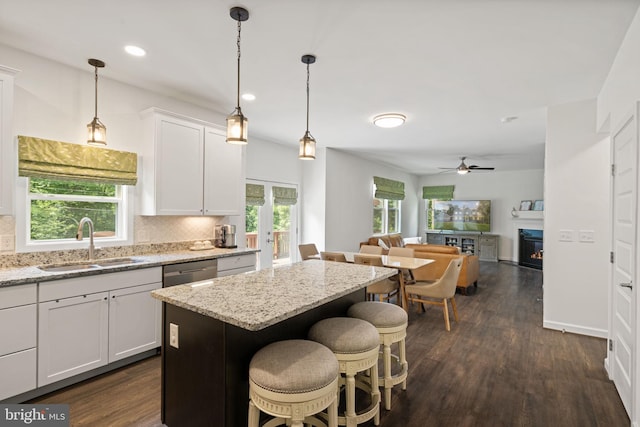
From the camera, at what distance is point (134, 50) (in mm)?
2691

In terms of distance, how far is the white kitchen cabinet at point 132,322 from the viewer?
2736mm

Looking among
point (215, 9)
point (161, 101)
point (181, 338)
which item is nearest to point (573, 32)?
point (215, 9)

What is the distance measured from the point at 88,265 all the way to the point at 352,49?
2.97 meters

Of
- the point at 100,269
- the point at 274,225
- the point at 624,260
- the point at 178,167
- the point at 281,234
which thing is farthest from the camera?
the point at 281,234

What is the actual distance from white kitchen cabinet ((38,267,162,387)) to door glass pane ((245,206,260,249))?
8.26 ft

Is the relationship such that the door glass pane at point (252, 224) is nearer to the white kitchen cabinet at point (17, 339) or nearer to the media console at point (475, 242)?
the white kitchen cabinet at point (17, 339)

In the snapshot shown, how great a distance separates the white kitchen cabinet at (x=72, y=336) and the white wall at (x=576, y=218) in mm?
4672

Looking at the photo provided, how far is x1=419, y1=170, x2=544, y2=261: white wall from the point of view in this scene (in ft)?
29.6

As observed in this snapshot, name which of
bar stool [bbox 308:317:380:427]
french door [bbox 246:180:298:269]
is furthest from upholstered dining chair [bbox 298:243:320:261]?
bar stool [bbox 308:317:380:427]

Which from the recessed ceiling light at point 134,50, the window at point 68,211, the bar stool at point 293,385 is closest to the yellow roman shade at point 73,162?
Result: the window at point 68,211

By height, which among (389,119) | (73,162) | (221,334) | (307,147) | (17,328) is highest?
(389,119)

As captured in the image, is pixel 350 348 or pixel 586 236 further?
pixel 586 236

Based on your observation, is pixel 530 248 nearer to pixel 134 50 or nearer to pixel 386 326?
pixel 386 326

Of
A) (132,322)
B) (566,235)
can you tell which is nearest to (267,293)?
(132,322)
